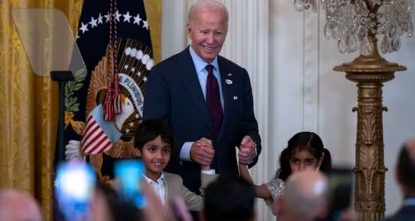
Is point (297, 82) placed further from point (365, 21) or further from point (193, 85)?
point (193, 85)

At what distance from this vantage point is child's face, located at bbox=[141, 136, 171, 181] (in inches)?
201

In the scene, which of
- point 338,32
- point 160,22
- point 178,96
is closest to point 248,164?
point 178,96

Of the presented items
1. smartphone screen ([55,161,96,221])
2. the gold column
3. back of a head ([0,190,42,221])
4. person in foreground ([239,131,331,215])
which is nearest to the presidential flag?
person in foreground ([239,131,331,215])

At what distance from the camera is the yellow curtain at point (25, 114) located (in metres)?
6.16

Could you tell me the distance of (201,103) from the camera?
538cm

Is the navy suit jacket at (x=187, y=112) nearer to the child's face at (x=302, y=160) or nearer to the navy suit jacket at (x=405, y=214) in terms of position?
the child's face at (x=302, y=160)

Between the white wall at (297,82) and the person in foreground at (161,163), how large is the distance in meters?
1.45

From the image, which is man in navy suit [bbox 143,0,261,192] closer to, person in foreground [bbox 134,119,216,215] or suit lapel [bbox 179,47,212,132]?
suit lapel [bbox 179,47,212,132]

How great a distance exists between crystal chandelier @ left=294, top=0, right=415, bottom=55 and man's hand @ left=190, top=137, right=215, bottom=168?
0.97 metres

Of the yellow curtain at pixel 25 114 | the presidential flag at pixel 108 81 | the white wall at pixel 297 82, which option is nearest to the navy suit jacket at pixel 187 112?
the presidential flag at pixel 108 81

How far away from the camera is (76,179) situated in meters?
3.04

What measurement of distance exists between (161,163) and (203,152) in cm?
19

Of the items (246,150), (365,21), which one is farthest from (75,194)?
(365,21)

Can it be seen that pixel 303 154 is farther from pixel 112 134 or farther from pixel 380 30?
pixel 112 134
